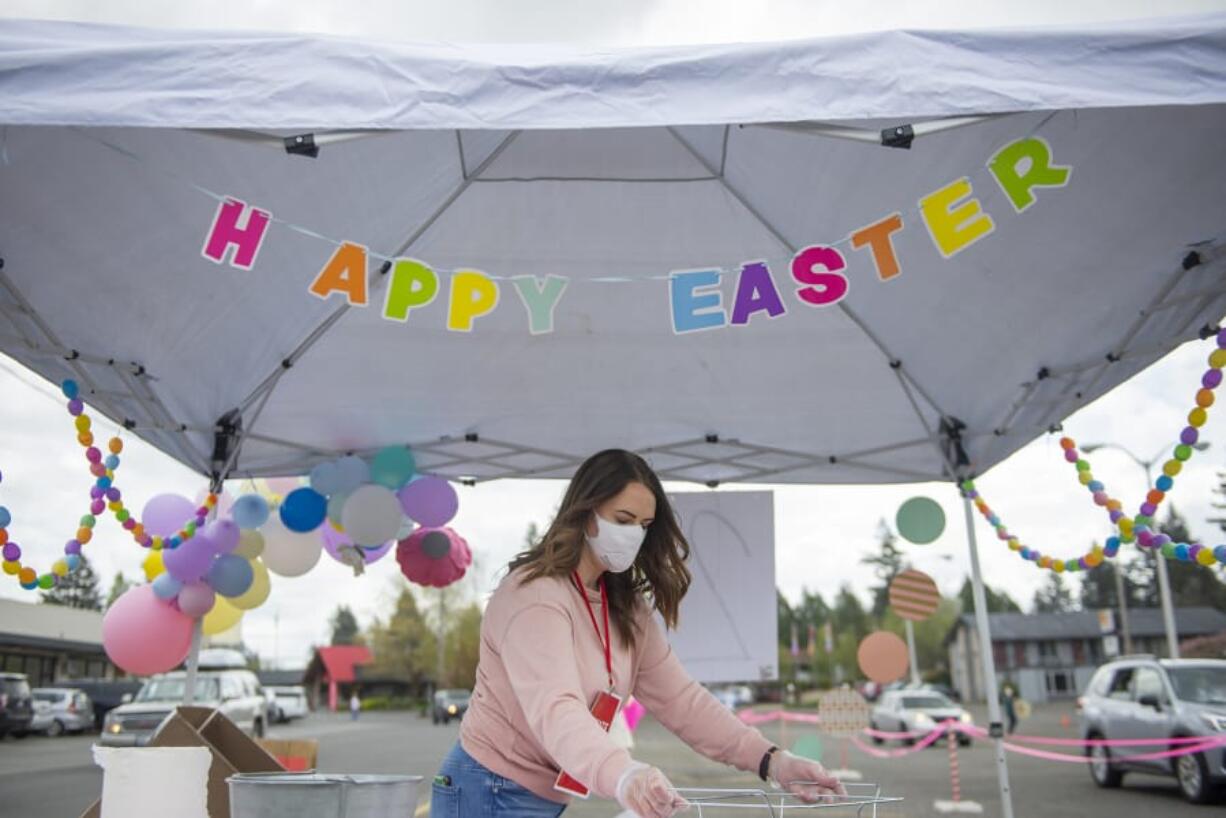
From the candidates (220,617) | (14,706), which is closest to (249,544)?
(220,617)

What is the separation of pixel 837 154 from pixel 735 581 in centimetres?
354

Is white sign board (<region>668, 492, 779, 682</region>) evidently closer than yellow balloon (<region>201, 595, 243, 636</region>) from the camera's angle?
No

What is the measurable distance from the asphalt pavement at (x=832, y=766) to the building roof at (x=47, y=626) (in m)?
8.16

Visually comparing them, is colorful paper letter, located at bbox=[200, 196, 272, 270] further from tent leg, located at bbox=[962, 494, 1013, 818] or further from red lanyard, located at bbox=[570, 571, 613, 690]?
tent leg, located at bbox=[962, 494, 1013, 818]

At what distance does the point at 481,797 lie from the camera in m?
2.29

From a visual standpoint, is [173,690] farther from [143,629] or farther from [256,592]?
[143,629]

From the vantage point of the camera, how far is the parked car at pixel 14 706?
21.8 m

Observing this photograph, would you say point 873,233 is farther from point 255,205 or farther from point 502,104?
point 255,205

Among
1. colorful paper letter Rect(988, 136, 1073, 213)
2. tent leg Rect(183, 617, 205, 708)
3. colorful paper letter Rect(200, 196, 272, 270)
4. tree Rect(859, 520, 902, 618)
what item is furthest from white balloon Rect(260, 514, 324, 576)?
tree Rect(859, 520, 902, 618)

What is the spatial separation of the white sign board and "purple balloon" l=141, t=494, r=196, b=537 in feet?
10.5

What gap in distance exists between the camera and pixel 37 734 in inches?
1003

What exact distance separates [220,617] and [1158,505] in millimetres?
5915

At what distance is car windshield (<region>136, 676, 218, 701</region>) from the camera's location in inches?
603

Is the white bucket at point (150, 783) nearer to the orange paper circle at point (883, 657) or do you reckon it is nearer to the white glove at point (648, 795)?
the white glove at point (648, 795)
